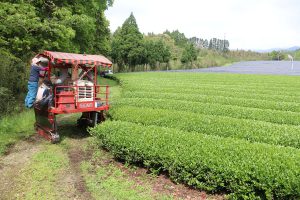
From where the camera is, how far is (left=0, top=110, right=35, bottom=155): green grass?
10.7 meters

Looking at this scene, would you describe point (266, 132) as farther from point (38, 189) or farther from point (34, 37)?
point (34, 37)

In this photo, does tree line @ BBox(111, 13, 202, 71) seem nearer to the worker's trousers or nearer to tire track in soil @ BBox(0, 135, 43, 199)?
the worker's trousers

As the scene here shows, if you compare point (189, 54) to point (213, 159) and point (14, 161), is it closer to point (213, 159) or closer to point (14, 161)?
point (14, 161)

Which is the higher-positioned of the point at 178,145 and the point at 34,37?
the point at 34,37

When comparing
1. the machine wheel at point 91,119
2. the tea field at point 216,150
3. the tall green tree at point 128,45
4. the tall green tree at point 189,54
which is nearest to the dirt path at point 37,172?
the machine wheel at point 91,119

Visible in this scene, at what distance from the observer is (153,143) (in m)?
7.99

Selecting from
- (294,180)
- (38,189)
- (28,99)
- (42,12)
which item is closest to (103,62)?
(28,99)

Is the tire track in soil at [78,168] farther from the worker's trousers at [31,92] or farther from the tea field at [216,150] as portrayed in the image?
the worker's trousers at [31,92]

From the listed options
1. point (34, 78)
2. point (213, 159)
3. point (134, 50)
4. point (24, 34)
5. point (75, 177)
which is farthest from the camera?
point (134, 50)

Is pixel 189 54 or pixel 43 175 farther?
pixel 189 54

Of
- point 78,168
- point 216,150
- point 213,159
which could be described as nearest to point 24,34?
point 78,168

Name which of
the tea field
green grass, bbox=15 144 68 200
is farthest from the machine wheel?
green grass, bbox=15 144 68 200

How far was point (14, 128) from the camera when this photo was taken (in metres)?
12.2

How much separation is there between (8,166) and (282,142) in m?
8.25
